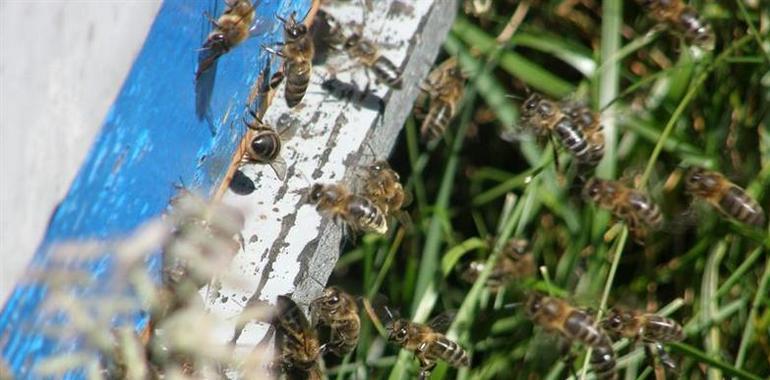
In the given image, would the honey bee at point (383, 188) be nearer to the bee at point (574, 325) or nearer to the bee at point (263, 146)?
the bee at point (263, 146)

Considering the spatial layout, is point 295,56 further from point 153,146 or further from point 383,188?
point 153,146

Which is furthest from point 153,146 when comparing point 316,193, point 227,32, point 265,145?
point 316,193

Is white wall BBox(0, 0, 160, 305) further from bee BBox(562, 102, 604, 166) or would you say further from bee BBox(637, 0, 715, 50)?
bee BBox(637, 0, 715, 50)

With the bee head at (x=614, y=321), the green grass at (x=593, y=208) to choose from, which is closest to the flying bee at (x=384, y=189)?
the green grass at (x=593, y=208)

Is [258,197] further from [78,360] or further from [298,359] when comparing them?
[78,360]

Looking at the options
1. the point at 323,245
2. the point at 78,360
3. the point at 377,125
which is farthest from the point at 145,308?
the point at 377,125
